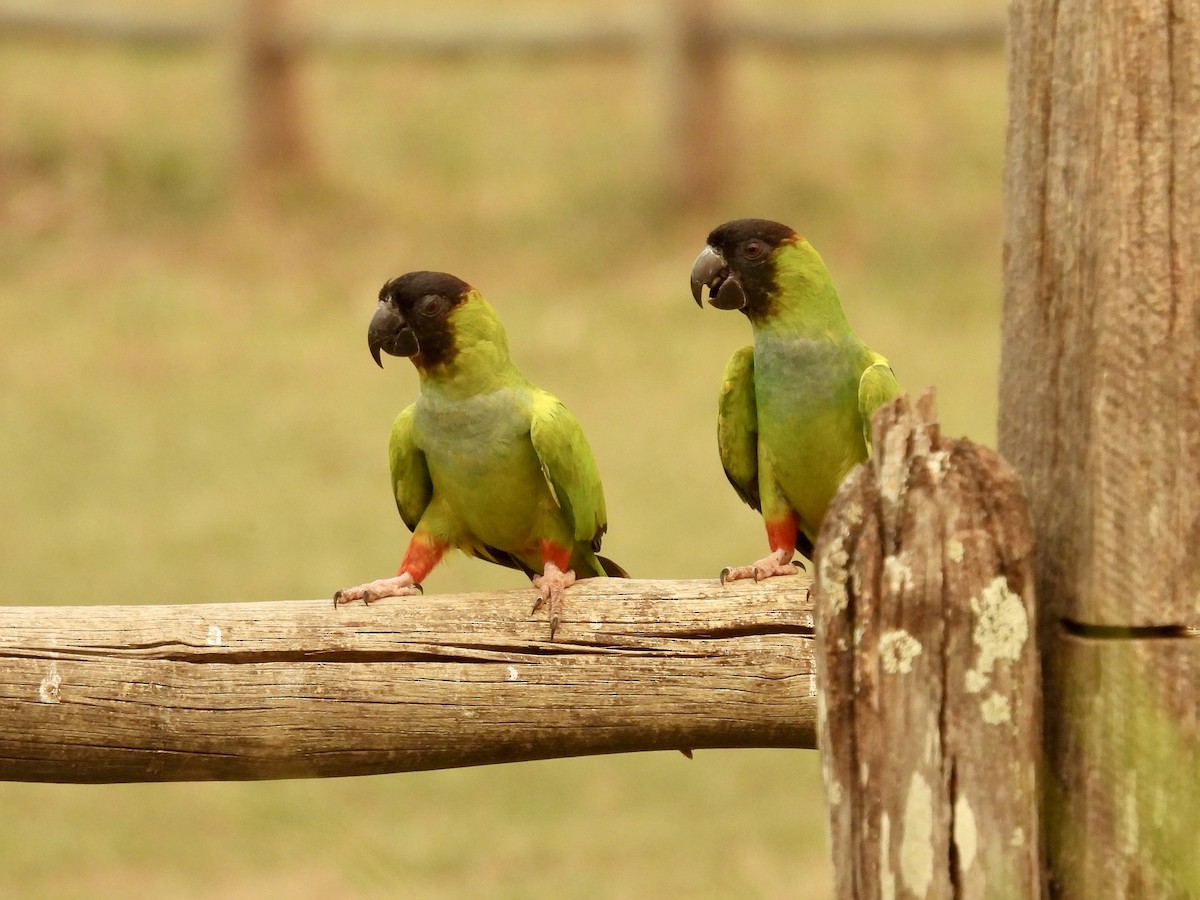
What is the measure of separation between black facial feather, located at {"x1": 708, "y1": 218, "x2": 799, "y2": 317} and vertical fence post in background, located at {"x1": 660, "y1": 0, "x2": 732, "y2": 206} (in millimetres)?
7211

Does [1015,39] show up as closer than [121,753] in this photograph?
Yes

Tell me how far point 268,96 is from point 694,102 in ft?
9.73

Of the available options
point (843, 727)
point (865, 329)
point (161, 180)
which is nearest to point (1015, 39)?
point (843, 727)

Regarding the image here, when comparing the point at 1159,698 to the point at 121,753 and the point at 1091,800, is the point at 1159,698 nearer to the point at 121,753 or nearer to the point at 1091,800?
the point at 1091,800

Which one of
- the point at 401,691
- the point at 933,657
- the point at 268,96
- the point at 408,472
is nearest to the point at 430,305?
the point at 408,472

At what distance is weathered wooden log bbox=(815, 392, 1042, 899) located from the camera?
1.73 meters

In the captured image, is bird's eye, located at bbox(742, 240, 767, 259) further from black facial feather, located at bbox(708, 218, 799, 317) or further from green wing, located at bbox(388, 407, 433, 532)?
green wing, located at bbox(388, 407, 433, 532)

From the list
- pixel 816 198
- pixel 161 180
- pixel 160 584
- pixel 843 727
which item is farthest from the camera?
pixel 161 180

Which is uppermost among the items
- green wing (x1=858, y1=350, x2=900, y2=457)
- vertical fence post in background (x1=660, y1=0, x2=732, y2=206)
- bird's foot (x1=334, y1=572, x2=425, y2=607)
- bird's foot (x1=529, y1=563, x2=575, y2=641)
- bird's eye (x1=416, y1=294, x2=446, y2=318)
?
vertical fence post in background (x1=660, y1=0, x2=732, y2=206)

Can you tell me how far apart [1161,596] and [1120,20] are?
648 millimetres

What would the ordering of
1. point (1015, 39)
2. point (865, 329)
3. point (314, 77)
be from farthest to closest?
1. point (314, 77)
2. point (865, 329)
3. point (1015, 39)

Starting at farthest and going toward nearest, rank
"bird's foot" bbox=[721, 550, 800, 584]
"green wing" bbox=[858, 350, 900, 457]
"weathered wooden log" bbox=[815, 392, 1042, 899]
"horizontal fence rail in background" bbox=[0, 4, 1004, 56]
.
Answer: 1. "horizontal fence rail in background" bbox=[0, 4, 1004, 56]
2. "green wing" bbox=[858, 350, 900, 457]
3. "bird's foot" bbox=[721, 550, 800, 584]
4. "weathered wooden log" bbox=[815, 392, 1042, 899]

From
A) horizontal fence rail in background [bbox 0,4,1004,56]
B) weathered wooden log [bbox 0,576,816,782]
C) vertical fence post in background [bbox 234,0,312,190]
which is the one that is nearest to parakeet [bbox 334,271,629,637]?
weathered wooden log [bbox 0,576,816,782]

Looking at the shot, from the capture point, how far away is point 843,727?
5.79 ft
